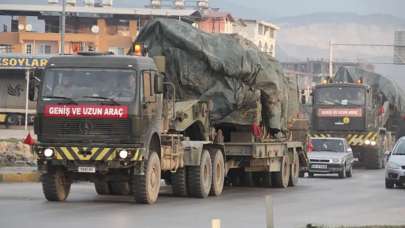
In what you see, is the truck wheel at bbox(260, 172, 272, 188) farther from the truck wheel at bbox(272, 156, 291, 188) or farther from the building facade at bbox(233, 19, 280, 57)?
the building facade at bbox(233, 19, 280, 57)

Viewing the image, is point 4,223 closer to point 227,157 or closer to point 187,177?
point 187,177

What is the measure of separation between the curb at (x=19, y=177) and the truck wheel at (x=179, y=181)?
6978mm

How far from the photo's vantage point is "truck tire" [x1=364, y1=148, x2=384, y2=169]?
48.2 meters

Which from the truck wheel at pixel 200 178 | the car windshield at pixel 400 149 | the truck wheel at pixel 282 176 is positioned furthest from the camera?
the car windshield at pixel 400 149

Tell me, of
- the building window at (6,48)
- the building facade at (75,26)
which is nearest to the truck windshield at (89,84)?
the building window at (6,48)

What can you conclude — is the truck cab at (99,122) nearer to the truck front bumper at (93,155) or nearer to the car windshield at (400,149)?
the truck front bumper at (93,155)

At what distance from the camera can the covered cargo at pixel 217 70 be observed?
24.7 metres

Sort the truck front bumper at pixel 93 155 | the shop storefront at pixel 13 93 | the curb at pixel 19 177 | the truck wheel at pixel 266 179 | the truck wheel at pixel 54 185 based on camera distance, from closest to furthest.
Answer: the truck front bumper at pixel 93 155 → the truck wheel at pixel 54 185 → the curb at pixel 19 177 → the truck wheel at pixel 266 179 → the shop storefront at pixel 13 93

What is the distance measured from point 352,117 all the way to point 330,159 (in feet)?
31.7

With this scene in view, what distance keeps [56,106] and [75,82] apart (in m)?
0.60

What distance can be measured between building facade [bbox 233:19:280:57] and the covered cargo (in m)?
96.5

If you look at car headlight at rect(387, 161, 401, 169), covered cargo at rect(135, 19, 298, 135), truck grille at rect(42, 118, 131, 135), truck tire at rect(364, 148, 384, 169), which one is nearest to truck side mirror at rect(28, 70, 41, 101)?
truck grille at rect(42, 118, 131, 135)

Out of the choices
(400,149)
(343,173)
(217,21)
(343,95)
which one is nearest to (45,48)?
(217,21)

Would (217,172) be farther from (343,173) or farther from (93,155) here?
(343,173)
